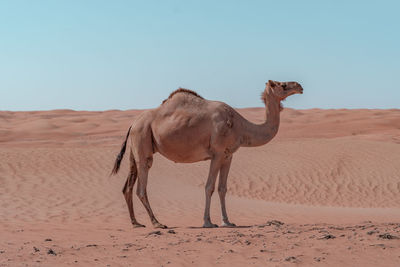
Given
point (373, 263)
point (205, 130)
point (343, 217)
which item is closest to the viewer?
point (373, 263)

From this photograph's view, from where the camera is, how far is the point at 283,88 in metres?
9.88

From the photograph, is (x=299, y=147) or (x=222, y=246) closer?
(x=222, y=246)

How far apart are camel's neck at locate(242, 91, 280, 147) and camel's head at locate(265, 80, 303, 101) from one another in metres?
0.12

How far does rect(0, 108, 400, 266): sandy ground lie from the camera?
648 centimetres

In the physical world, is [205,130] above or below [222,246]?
above

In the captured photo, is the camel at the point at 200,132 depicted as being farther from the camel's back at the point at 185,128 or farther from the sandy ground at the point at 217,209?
the sandy ground at the point at 217,209

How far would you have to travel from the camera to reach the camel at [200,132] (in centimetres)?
935

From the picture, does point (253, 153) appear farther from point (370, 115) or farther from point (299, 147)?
point (370, 115)

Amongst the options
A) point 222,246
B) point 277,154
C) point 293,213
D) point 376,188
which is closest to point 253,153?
point 277,154

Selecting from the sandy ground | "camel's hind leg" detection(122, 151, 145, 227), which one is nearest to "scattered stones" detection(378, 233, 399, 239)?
the sandy ground

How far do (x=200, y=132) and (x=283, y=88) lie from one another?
1.84m

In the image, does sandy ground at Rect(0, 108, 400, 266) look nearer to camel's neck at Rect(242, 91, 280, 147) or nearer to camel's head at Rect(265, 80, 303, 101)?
camel's neck at Rect(242, 91, 280, 147)

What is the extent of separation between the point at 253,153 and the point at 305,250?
595 inches

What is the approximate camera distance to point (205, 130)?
9.34 metres
